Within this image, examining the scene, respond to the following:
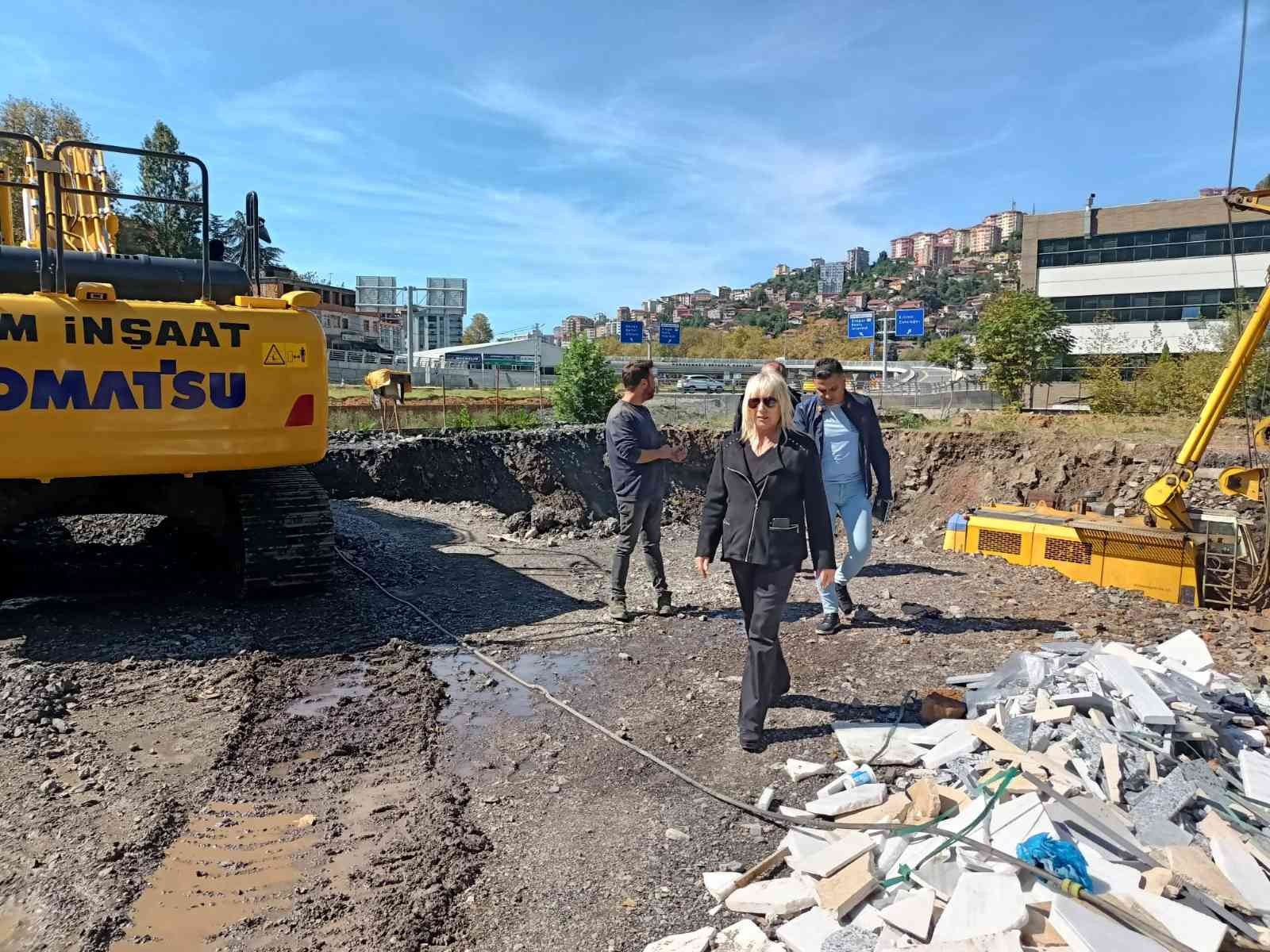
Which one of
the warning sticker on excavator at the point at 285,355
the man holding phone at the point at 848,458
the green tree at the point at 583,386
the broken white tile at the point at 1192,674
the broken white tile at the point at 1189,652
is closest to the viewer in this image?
the broken white tile at the point at 1192,674

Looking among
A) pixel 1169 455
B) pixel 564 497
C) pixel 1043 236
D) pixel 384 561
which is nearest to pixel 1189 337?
pixel 1043 236

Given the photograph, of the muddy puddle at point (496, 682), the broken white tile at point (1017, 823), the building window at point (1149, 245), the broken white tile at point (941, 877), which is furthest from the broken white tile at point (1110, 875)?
the building window at point (1149, 245)

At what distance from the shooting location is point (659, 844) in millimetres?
3256

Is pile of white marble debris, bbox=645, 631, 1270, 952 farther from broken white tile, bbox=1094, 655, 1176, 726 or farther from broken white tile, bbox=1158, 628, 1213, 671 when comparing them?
broken white tile, bbox=1158, 628, 1213, 671

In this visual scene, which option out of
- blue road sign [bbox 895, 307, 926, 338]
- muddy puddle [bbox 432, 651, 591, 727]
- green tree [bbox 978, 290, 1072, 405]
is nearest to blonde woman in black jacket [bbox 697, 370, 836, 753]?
muddy puddle [bbox 432, 651, 591, 727]

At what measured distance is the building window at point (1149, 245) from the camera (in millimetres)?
36625

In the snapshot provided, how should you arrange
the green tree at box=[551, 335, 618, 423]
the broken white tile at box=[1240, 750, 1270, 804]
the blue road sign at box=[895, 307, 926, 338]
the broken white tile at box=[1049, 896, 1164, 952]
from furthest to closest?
1. the blue road sign at box=[895, 307, 926, 338]
2. the green tree at box=[551, 335, 618, 423]
3. the broken white tile at box=[1240, 750, 1270, 804]
4. the broken white tile at box=[1049, 896, 1164, 952]

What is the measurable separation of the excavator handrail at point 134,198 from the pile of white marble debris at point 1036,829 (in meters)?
4.81

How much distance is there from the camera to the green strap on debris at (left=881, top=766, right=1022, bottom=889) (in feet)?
8.96

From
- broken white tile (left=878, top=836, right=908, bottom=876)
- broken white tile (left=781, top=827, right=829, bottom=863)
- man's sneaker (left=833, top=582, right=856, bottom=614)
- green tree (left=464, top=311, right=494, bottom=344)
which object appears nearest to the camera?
broken white tile (left=878, top=836, right=908, bottom=876)

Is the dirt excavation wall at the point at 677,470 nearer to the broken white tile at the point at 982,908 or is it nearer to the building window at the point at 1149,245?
the broken white tile at the point at 982,908

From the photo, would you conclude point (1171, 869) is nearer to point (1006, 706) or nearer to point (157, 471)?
point (1006, 706)

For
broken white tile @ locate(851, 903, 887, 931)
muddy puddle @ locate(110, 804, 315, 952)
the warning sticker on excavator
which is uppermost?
the warning sticker on excavator

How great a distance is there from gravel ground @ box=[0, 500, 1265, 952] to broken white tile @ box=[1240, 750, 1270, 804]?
1533 millimetres
